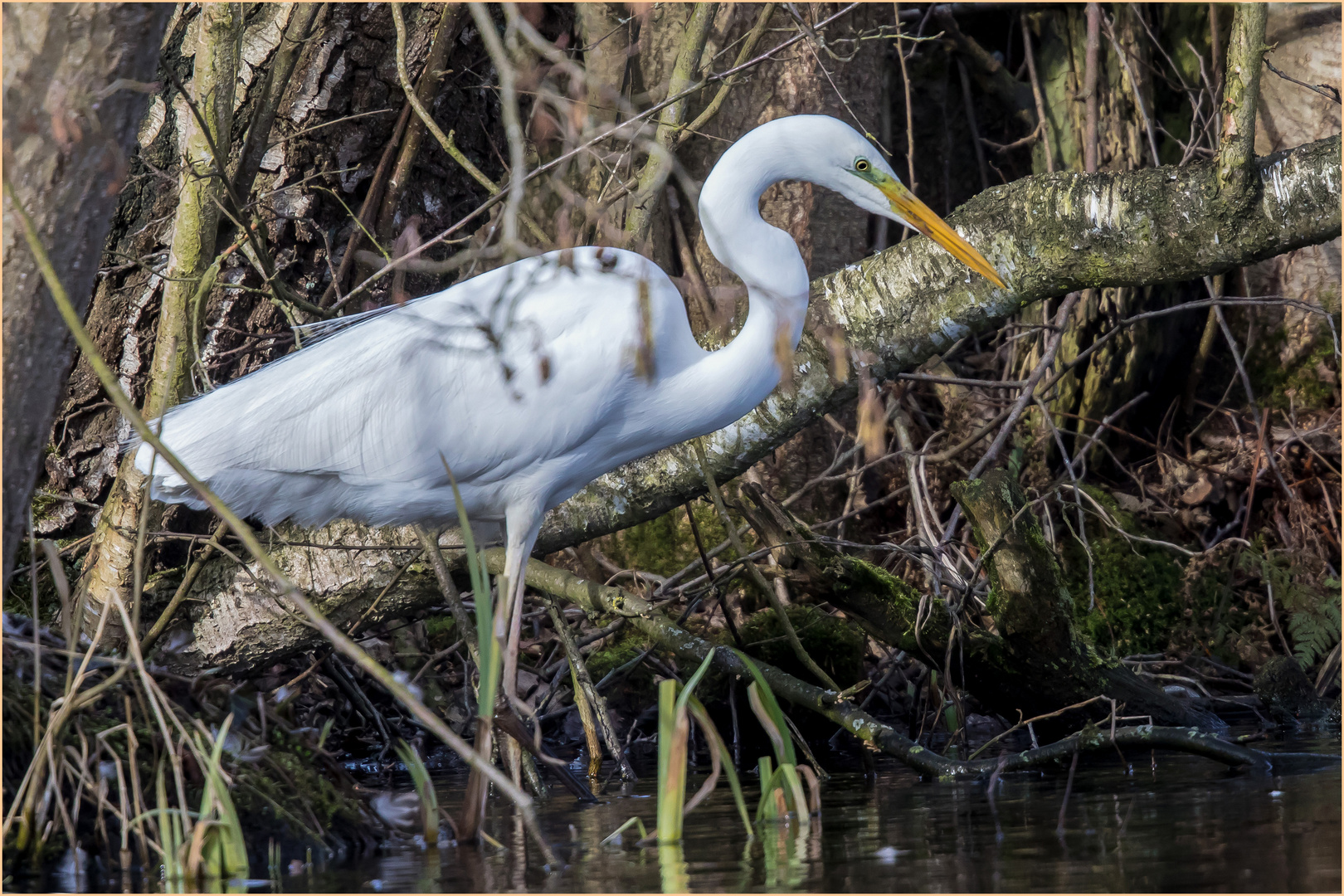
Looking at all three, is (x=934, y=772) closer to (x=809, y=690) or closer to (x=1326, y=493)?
(x=809, y=690)

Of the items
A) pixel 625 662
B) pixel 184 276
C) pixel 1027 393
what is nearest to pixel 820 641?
pixel 625 662

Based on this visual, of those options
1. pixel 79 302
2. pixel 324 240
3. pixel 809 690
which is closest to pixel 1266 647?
pixel 809 690

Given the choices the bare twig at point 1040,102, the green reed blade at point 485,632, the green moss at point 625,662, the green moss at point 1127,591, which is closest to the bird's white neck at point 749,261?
the green reed blade at point 485,632

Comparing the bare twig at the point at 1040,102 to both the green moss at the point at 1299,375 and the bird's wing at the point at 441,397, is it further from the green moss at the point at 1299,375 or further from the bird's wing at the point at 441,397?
the bird's wing at the point at 441,397

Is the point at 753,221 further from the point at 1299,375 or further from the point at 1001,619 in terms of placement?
the point at 1299,375

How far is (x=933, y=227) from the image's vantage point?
3.95 metres

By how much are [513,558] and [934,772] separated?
4.63ft

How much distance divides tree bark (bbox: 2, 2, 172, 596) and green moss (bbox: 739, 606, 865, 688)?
A: 293cm

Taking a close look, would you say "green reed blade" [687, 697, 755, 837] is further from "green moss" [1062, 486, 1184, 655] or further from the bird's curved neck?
"green moss" [1062, 486, 1184, 655]

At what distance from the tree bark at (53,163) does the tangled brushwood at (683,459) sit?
0.01 meters

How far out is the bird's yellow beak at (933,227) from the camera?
3.93 meters

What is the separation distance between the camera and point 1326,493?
6.09 metres

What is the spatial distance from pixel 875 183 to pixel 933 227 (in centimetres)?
23

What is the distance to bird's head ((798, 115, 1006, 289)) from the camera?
13.0ft
